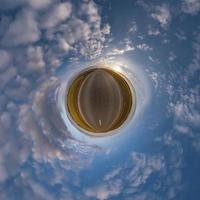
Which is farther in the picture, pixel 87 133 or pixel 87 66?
pixel 87 133

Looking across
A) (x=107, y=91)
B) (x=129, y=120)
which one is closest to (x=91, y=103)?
(x=107, y=91)

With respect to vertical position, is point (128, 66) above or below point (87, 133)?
above

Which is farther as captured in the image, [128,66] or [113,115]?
[113,115]

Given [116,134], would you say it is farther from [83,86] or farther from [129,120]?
[83,86]

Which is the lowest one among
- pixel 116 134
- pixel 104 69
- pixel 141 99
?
pixel 116 134

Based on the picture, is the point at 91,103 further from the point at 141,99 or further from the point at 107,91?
the point at 141,99

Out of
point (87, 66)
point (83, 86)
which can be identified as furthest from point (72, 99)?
point (87, 66)
